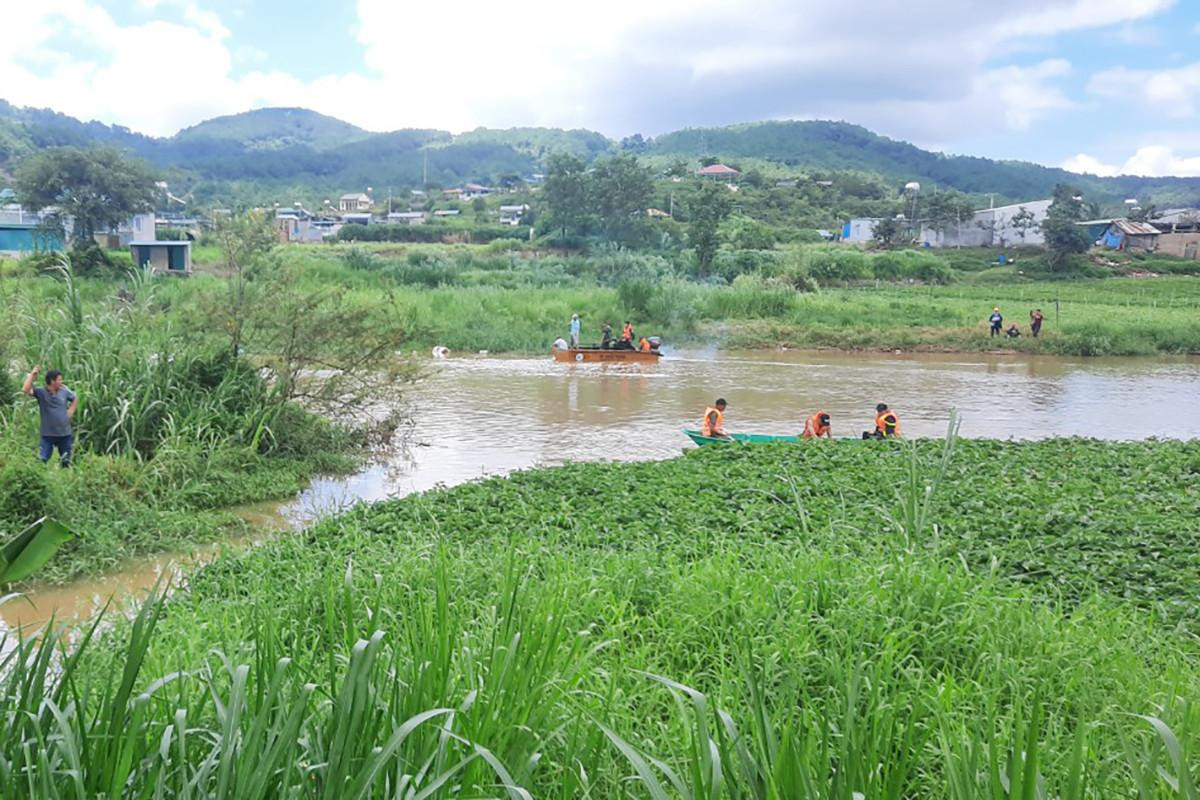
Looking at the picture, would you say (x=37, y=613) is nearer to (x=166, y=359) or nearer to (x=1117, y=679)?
A: (x=166, y=359)

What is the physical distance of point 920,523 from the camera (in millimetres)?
5562

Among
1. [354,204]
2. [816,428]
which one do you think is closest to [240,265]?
[816,428]

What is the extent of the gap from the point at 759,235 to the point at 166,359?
157ft

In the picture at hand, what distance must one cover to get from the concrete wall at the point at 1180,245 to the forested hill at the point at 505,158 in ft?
146

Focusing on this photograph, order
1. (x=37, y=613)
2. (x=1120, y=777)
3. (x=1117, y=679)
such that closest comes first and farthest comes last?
(x=1120, y=777), (x=1117, y=679), (x=37, y=613)

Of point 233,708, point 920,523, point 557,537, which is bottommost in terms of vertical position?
point 557,537

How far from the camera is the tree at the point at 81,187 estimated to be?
36438mm

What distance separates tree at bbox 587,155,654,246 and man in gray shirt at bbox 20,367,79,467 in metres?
46.3

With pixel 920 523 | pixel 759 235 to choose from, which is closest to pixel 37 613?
pixel 920 523

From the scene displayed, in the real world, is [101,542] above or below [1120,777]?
below

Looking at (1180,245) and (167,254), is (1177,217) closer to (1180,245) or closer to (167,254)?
(1180,245)

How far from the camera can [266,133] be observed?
188 m

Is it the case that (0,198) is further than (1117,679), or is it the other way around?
(0,198)

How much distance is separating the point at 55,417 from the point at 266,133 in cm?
19692
